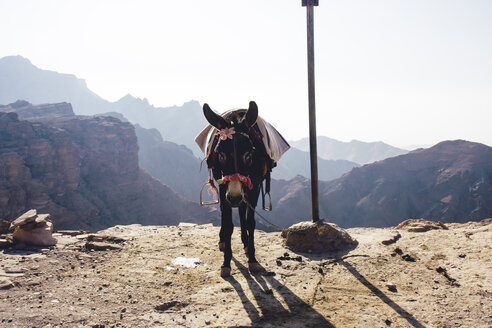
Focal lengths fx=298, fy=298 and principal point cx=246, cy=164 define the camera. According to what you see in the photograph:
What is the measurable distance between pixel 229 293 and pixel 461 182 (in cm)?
7516

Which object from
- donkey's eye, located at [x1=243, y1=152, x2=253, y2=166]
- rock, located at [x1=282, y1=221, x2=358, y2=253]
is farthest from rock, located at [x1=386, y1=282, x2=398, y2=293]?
donkey's eye, located at [x1=243, y1=152, x2=253, y2=166]

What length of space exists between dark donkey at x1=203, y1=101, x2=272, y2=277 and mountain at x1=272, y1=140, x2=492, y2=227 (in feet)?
211

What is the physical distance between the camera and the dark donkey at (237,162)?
412 centimetres

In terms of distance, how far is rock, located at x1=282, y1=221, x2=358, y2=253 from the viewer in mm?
5891

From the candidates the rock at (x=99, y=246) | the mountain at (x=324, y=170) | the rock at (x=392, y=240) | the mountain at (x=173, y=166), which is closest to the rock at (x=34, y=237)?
the rock at (x=99, y=246)

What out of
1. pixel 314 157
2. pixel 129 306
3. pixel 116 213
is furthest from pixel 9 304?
pixel 116 213

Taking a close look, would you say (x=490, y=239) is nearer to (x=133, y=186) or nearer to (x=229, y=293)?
(x=229, y=293)

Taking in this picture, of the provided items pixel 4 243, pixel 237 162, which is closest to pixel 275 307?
pixel 237 162

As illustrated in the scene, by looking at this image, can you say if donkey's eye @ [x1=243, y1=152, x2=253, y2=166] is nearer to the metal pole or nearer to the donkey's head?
the donkey's head

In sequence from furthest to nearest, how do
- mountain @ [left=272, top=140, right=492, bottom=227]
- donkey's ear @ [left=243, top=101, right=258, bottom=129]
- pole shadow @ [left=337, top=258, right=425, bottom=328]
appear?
mountain @ [left=272, top=140, right=492, bottom=227]
donkey's ear @ [left=243, top=101, right=258, bottom=129]
pole shadow @ [left=337, top=258, right=425, bottom=328]

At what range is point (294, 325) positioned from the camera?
3.17 m

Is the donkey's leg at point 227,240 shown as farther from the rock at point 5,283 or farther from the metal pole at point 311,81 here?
the rock at point 5,283

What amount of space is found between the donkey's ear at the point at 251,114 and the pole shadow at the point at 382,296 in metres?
2.82

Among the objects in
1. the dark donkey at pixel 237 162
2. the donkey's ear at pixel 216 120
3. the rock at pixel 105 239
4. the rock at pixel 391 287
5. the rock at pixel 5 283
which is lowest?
the rock at pixel 105 239
